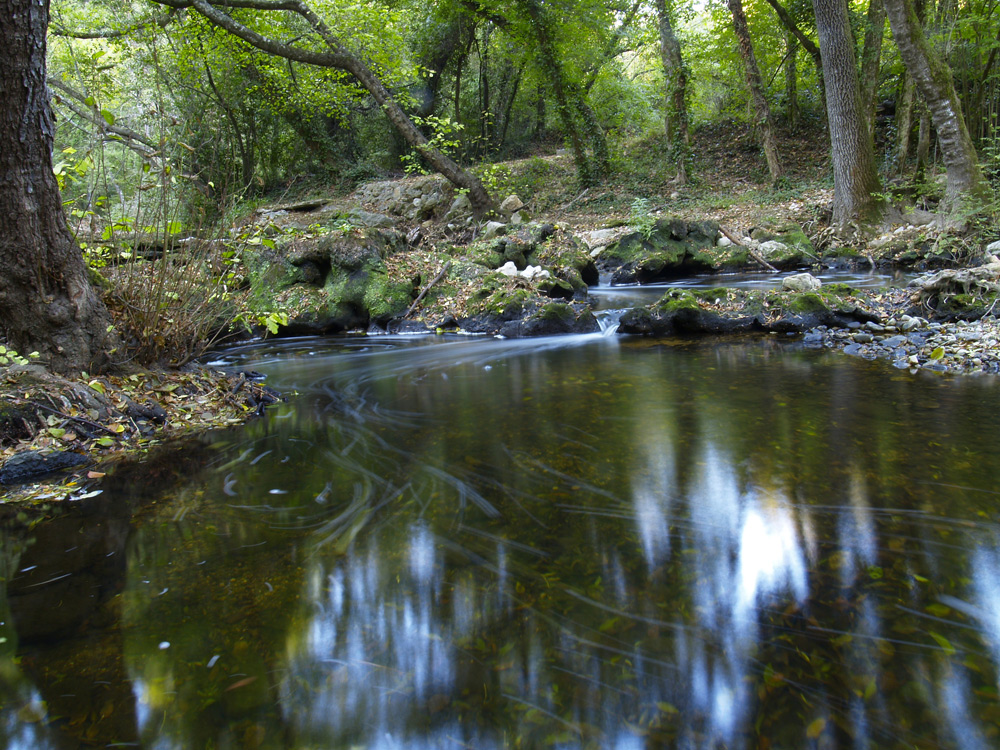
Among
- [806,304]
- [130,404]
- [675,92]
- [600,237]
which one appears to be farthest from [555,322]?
[675,92]

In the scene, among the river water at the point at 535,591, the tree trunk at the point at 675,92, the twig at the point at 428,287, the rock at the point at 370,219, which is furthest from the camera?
the tree trunk at the point at 675,92

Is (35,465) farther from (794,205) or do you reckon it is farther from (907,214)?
(794,205)

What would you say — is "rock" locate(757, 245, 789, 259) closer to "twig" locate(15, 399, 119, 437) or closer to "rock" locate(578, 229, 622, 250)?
"rock" locate(578, 229, 622, 250)

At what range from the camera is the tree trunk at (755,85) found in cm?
1880

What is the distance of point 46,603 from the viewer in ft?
8.80

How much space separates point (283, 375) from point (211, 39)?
1284cm

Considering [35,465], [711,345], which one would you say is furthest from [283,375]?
[711,345]

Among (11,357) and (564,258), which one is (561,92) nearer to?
(564,258)

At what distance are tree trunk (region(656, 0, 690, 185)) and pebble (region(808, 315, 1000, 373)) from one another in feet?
51.8

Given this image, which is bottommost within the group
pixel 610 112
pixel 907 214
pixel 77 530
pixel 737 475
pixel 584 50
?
pixel 737 475

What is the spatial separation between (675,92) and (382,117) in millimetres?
11440

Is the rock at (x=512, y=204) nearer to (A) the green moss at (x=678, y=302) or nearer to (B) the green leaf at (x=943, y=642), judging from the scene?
(A) the green moss at (x=678, y=302)

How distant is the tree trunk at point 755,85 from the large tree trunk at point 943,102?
7762mm

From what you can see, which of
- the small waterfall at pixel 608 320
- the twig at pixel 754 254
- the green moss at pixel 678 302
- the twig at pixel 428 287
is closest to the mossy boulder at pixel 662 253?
the twig at pixel 754 254
